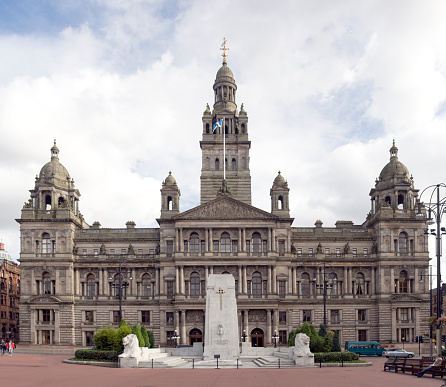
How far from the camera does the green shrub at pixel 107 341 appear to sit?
51.4 metres

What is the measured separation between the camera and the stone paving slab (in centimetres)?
3291

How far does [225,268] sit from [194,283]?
4.97m

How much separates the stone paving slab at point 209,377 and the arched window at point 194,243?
38803 mm

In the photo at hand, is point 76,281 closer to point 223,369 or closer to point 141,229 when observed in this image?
point 141,229

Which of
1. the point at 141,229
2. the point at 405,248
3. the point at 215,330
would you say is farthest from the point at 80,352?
the point at 405,248

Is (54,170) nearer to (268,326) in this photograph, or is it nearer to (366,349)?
(268,326)

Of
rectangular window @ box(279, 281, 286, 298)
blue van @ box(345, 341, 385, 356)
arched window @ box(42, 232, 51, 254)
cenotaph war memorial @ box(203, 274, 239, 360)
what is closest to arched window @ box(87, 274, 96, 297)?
arched window @ box(42, 232, 51, 254)

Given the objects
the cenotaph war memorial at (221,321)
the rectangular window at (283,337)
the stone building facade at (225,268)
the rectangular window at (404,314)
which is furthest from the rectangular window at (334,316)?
the cenotaph war memorial at (221,321)

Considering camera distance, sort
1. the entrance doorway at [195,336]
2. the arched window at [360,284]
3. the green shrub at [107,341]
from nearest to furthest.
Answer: the green shrub at [107,341] < the entrance doorway at [195,336] < the arched window at [360,284]

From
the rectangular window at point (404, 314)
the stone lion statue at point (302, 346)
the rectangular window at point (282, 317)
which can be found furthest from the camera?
the rectangular window at point (282, 317)

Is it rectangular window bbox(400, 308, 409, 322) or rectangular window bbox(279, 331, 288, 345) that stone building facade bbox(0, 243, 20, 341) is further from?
rectangular window bbox(400, 308, 409, 322)

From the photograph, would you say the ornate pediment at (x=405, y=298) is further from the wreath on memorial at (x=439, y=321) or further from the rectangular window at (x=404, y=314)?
the wreath on memorial at (x=439, y=321)

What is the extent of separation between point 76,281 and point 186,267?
16687mm

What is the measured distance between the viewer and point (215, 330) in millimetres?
55906
